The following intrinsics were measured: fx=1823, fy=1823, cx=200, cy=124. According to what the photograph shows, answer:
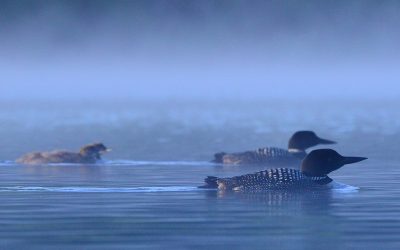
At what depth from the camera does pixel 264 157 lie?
2425 centimetres

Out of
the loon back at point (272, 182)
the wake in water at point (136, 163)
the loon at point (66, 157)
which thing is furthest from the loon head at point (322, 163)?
the loon at point (66, 157)

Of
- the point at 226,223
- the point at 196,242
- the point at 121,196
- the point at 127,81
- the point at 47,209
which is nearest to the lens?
the point at 196,242

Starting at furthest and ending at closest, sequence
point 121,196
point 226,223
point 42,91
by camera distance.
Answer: point 42,91
point 121,196
point 226,223

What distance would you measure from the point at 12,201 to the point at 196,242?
393 cm

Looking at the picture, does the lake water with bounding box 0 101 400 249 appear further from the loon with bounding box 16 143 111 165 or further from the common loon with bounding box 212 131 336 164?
the common loon with bounding box 212 131 336 164

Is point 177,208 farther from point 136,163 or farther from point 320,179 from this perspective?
point 136,163

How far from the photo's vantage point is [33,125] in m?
44.2

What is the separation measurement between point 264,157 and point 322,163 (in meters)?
5.45

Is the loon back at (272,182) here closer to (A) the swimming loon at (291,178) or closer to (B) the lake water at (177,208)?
(A) the swimming loon at (291,178)

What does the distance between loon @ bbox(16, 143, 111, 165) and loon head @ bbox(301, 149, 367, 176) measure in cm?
608

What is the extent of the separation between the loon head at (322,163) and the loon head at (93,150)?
20.1 feet

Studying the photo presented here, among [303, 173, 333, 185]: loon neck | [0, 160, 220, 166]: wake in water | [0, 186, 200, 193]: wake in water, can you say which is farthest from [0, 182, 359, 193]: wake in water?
[0, 160, 220, 166]: wake in water

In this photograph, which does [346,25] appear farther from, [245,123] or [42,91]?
[245,123]

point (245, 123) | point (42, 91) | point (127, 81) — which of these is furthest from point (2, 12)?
point (245, 123)
